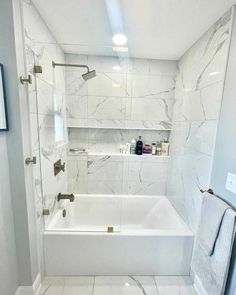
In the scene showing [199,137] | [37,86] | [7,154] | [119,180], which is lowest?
[119,180]

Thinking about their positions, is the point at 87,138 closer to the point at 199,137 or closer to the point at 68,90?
the point at 68,90

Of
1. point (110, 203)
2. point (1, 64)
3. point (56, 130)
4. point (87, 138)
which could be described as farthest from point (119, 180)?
point (1, 64)

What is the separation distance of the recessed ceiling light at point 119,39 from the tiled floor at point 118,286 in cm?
237

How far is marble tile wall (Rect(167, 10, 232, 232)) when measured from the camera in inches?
52.7

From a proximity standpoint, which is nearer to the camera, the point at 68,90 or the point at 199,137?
the point at 199,137

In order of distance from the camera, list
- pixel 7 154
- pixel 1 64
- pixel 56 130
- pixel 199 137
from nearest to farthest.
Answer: pixel 1 64
pixel 7 154
pixel 199 137
pixel 56 130

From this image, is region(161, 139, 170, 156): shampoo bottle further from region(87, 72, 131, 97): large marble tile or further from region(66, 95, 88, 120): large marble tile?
region(66, 95, 88, 120): large marble tile

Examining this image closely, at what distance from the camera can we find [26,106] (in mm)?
1220

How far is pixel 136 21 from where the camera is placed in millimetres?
1405

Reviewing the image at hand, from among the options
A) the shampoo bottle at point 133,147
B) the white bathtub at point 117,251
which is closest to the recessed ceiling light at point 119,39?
the shampoo bottle at point 133,147

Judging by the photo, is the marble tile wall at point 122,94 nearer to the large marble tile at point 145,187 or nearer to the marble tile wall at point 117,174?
the marble tile wall at point 117,174

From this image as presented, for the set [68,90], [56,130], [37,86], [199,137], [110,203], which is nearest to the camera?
[37,86]

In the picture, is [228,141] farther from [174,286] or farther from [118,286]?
[118,286]

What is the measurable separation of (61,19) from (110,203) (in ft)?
7.00
